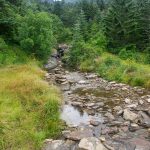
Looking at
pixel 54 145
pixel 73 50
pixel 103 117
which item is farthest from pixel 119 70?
pixel 54 145

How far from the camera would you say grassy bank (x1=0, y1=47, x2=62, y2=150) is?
12.2 m

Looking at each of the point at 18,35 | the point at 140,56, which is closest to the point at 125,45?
the point at 140,56

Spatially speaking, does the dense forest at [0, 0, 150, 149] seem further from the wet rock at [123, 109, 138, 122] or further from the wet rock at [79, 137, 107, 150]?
the wet rock at [123, 109, 138, 122]

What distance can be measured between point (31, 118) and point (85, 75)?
15.3 m

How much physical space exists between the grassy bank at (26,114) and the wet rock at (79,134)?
77 centimetres

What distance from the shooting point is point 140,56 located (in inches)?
1378

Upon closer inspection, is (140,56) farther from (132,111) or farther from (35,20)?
(132,111)

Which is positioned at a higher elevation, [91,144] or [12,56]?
[12,56]

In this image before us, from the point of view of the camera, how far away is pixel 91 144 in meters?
12.3

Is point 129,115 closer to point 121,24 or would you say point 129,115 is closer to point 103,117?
point 103,117

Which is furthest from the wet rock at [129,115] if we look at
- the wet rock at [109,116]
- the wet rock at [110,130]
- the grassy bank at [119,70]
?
the grassy bank at [119,70]

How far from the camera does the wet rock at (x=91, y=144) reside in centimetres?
1213

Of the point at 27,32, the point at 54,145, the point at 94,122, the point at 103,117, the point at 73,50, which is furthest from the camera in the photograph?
the point at 73,50

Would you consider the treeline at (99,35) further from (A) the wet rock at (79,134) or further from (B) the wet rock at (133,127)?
(A) the wet rock at (79,134)
